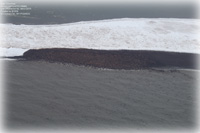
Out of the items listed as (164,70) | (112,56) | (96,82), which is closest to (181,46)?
(164,70)

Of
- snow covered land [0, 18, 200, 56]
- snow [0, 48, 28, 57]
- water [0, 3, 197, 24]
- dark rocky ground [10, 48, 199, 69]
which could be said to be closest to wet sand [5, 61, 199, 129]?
dark rocky ground [10, 48, 199, 69]

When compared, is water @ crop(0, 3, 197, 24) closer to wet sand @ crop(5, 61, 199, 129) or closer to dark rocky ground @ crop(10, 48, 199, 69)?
dark rocky ground @ crop(10, 48, 199, 69)

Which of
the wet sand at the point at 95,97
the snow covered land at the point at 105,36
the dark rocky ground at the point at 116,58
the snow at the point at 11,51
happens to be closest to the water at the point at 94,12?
the snow covered land at the point at 105,36

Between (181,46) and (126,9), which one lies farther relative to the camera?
(126,9)

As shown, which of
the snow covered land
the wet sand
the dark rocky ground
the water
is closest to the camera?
the wet sand

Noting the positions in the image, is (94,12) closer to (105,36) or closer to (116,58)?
(105,36)

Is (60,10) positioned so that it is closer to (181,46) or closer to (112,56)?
(112,56)
